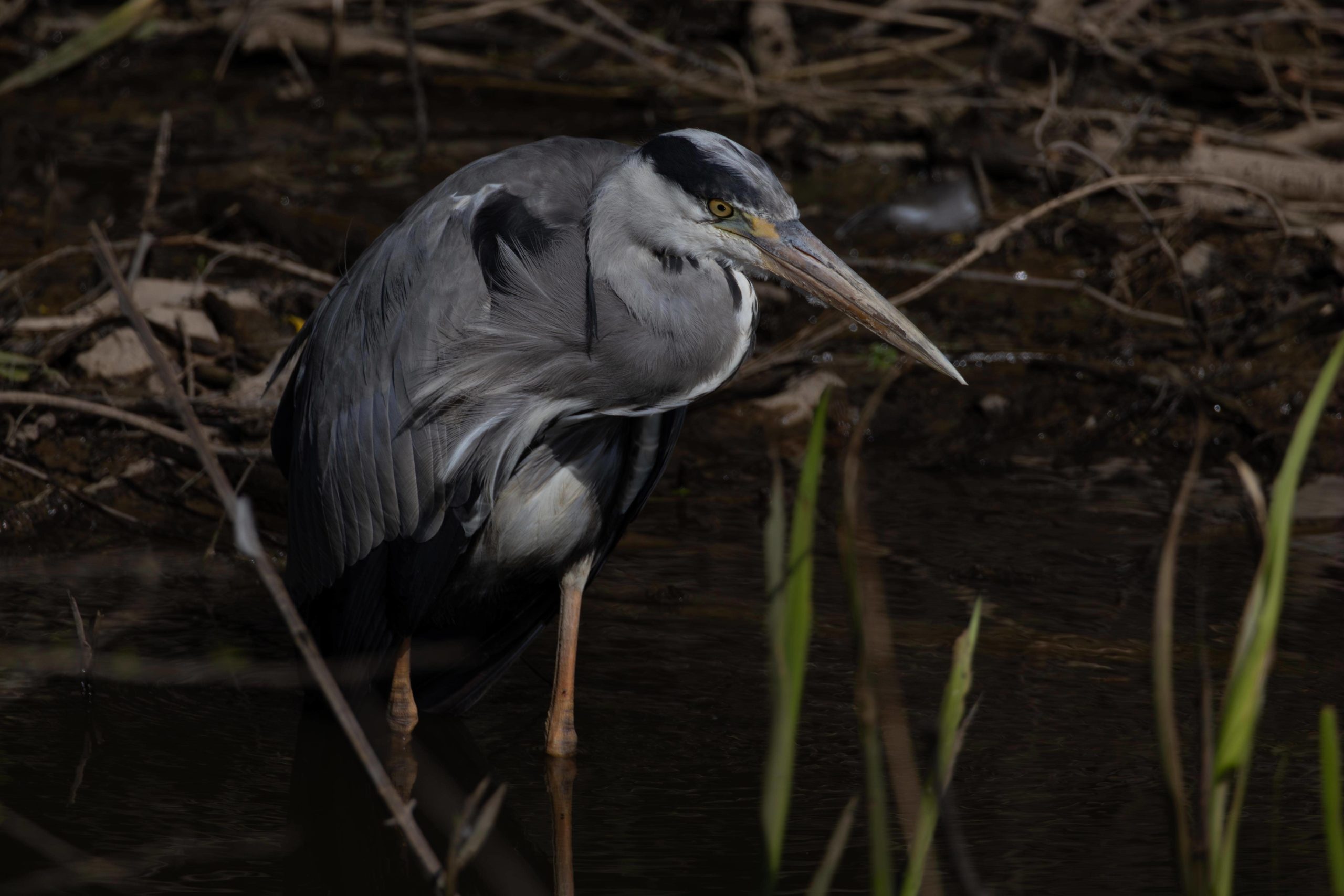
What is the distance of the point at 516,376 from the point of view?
3.21 meters

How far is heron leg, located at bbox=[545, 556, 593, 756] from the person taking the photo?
3451 millimetres

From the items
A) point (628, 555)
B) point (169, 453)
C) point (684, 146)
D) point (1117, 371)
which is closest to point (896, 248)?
point (1117, 371)

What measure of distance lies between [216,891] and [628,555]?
1.89 metres

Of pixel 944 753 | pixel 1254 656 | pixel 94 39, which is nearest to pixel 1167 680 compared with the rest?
pixel 1254 656

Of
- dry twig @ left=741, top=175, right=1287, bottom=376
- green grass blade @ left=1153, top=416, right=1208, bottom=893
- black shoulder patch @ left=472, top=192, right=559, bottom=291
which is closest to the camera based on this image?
green grass blade @ left=1153, top=416, right=1208, bottom=893

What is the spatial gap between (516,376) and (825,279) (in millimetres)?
677

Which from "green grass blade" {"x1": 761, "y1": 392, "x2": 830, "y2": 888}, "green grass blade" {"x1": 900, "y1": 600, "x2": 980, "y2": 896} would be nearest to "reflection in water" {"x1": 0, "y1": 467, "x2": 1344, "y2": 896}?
"green grass blade" {"x1": 900, "y1": 600, "x2": 980, "y2": 896}

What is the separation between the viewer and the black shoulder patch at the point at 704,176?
296 cm

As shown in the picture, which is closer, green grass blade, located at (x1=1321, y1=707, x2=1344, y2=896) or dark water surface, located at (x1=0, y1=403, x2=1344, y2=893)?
green grass blade, located at (x1=1321, y1=707, x2=1344, y2=896)

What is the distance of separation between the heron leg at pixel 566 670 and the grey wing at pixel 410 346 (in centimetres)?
37

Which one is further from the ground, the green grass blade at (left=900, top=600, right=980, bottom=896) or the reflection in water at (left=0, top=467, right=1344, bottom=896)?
the green grass blade at (left=900, top=600, right=980, bottom=896)

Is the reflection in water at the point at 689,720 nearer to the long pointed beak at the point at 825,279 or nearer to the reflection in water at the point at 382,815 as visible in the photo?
the reflection in water at the point at 382,815

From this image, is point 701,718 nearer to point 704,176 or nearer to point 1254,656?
point 704,176

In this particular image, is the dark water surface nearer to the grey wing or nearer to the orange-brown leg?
the orange-brown leg
